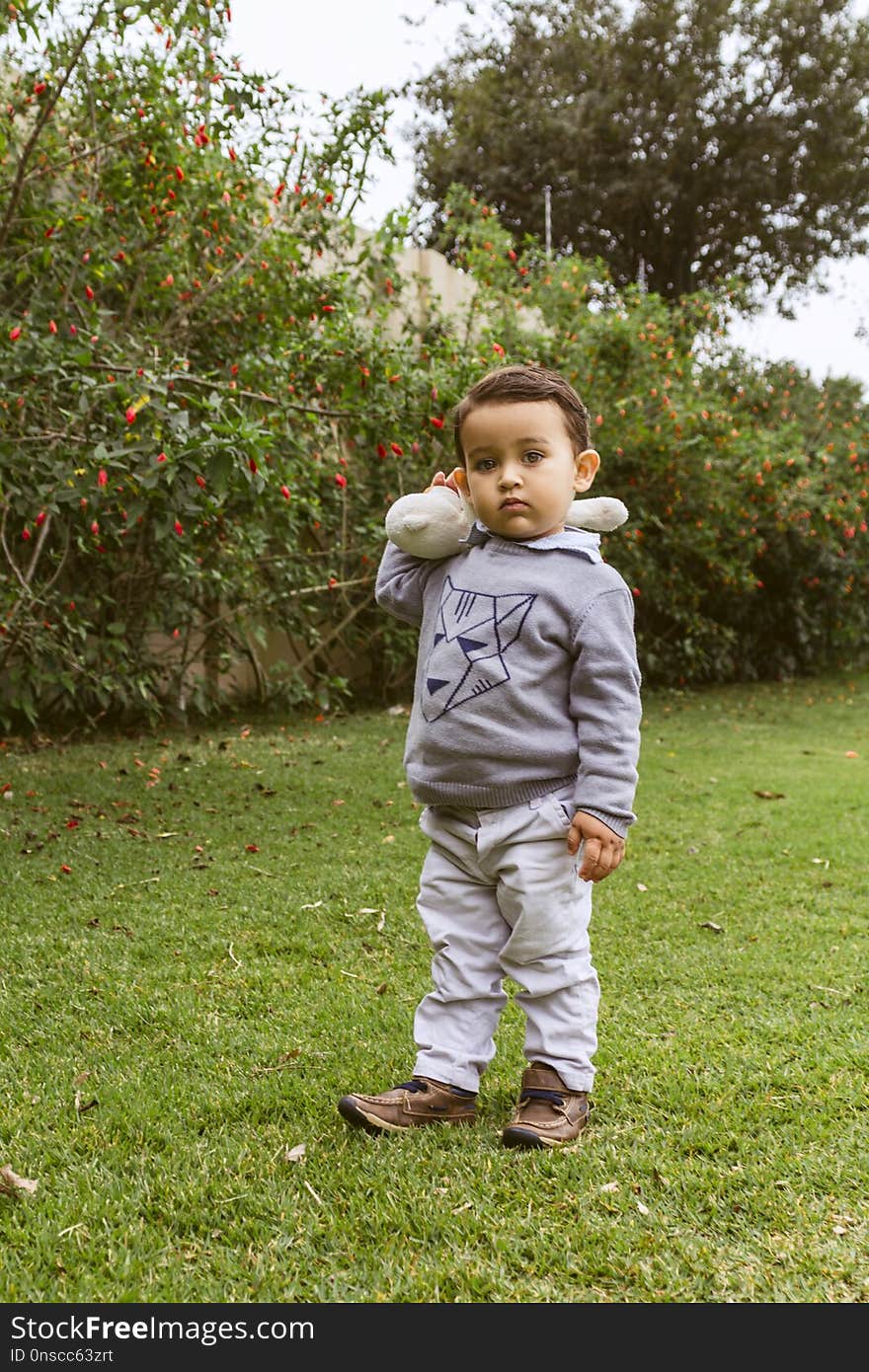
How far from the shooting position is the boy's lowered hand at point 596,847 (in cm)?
216

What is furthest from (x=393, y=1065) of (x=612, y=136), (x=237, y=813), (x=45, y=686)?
(x=612, y=136)

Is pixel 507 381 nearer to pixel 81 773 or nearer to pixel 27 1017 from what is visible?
pixel 27 1017

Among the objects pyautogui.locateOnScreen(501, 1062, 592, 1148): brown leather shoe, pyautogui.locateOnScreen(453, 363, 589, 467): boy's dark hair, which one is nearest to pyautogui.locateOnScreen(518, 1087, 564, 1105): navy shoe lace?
pyautogui.locateOnScreen(501, 1062, 592, 1148): brown leather shoe

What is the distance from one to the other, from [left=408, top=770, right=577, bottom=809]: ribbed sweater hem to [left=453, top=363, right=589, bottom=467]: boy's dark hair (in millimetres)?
640

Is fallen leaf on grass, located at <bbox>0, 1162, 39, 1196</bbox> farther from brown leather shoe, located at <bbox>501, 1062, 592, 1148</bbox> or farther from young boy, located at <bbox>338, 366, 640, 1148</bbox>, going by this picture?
brown leather shoe, located at <bbox>501, 1062, 592, 1148</bbox>

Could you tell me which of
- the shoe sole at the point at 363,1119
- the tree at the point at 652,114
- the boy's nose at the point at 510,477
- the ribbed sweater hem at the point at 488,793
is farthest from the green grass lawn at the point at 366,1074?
the tree at the point at 652,114

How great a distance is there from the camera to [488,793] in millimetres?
2264

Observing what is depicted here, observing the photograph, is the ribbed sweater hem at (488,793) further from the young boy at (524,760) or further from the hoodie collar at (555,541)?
the hoodie collar at (555,541)

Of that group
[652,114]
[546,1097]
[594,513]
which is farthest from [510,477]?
[652,114]

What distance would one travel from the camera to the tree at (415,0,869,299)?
1437 cm

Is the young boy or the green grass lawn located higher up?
the young boy

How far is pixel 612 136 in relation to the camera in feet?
48.3

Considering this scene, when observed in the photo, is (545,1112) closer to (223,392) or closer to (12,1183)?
(12,1183)

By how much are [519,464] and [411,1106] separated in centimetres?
123
